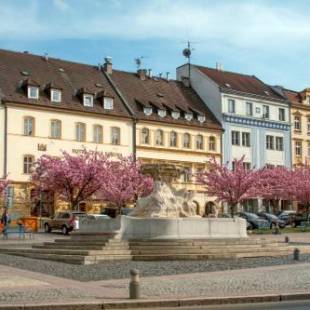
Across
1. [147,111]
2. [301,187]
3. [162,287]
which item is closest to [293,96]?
[301,187]

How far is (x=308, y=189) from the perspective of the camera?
2539 inches

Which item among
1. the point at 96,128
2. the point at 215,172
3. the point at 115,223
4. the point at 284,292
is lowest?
the point at 284,292

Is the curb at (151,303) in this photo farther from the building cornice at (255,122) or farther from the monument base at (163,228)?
the building cornice at (255,122)

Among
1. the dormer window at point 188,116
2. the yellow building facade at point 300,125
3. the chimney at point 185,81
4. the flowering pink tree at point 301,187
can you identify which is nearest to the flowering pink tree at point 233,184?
the flowering pink tree at point 301,187

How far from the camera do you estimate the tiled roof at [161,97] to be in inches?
2634

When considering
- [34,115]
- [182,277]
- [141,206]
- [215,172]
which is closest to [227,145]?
[215,172]

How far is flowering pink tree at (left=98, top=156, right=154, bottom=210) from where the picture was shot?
178ft

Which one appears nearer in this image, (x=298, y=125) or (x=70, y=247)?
(x=70, y=247)

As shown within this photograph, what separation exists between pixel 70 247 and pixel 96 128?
36285mm

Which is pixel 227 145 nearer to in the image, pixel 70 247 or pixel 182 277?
pixel 70 247

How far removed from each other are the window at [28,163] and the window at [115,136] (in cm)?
844

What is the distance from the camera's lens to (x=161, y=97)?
70.0 meters

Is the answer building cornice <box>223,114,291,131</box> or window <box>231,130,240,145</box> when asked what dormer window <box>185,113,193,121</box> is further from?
window <box>231,130,240,145</box>

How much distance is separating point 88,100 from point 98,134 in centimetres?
307
